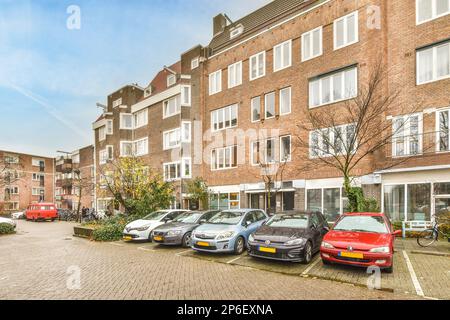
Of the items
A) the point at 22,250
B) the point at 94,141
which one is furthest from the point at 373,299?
the point at 94,141

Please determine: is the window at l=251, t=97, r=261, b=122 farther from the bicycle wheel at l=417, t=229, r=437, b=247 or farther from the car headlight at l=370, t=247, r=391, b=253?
the car headlight at l=370, t=247, r=391, b=253

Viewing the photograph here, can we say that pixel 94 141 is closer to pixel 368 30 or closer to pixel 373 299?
pixel 368 30

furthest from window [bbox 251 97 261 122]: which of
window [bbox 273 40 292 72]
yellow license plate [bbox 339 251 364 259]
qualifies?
yellow license plate [bbox 339 251 364 259]

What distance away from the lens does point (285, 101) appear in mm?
20562

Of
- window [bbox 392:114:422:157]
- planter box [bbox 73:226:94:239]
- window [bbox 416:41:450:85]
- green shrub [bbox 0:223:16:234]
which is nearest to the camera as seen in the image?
window [bbox 416:41:450:85]

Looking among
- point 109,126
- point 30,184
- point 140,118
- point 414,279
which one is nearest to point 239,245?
point 414,279

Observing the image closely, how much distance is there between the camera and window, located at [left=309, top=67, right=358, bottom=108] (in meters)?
17.2

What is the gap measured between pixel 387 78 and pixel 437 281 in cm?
1199

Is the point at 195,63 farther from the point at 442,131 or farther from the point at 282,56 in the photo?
the point at 442,131

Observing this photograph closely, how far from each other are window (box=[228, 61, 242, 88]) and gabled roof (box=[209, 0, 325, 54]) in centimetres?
285

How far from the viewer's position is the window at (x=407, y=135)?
14975mm

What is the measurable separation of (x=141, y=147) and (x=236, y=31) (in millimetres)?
15279

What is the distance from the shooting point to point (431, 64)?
14.9 m

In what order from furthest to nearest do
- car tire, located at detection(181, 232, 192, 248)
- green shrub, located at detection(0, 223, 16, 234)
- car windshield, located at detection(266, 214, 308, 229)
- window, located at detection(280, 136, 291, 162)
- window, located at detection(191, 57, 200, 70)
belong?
window, located at detection(191, 57, 200, 70) → window, located at detection(280, 136, 291, 162) → green shrub, located at detection(0, 223, 16, 234) → car tire, located at detection(181, 232, 192, 248) → car windshield, located at detection(266, 214, 308, 229)
